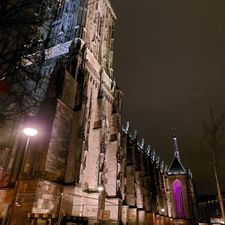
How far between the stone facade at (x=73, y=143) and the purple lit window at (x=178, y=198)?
15990mm

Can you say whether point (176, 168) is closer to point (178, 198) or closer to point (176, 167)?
point (176, 167)

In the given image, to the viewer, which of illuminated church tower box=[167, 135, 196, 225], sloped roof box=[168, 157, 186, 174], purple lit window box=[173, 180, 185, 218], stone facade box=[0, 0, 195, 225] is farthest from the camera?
sloped roof box=[168, 157, 186, 174]

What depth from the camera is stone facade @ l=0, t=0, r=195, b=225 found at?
13930mm

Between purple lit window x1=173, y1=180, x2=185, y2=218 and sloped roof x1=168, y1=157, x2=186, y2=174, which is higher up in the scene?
sloped roof x1=168, y1=157, x2=186, y2=174

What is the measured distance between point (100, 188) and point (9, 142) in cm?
858

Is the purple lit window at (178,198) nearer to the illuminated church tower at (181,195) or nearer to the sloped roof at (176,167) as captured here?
the illuminated church tower at (181,195)

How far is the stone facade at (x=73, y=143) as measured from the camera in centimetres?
1393

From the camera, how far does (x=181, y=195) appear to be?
48719 mm

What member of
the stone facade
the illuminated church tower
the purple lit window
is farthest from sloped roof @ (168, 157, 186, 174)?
the stone facade

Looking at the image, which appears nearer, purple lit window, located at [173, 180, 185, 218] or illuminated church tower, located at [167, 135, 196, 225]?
illuminated church tower, located at [167, 135, 196, 225]

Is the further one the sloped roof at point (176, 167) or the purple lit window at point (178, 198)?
the sloped roof at point (176, 167)

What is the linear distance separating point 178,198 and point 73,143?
3964cm

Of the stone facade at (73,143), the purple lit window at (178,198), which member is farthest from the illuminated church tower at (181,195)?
the stone facade at (73,143)

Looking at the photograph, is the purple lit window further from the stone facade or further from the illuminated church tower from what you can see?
the stone facade
